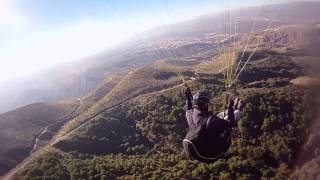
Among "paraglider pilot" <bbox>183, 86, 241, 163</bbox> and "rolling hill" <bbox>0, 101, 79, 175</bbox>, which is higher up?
"paraglider pilot" <bbox>183, 86, 241, 163</bbox>

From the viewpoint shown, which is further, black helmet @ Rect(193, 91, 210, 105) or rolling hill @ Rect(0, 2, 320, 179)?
rolling hill @ Rect(0, 2, 320, 179)

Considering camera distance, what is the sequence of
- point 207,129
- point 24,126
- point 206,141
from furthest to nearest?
point 24,126
point 206,141
point 207,129

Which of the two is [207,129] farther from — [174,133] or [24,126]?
[24,126]

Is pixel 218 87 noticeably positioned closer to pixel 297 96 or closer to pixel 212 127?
pixel 297 96

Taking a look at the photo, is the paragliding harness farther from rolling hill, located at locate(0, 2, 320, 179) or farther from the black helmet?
rolling hill, located at locate(0, 2, 320, 179)

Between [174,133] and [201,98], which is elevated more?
[201,98]

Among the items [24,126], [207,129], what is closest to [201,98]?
[207,129]

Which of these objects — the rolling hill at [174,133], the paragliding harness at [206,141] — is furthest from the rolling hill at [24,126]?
the paragliding harness at [206,141]

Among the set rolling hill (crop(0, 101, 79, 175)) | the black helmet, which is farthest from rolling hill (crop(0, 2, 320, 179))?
the black helmet

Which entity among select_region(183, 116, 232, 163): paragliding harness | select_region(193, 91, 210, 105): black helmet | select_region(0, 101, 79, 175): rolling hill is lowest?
select_region(0, 101, 79, 175): rolling hill
